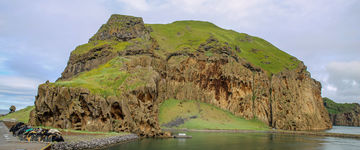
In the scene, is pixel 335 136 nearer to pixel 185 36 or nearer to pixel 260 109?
pixel 260 109

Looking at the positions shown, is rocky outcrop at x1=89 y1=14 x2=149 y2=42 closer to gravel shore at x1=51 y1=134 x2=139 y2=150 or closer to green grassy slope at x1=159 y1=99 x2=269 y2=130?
green grassy slope at x1=159 y1=99 x2=269 y2=130

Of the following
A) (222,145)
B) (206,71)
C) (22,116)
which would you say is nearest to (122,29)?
(206,71)

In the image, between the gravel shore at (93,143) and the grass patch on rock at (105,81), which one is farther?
the grass patch on rock at (105,81)

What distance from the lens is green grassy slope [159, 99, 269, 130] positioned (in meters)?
115

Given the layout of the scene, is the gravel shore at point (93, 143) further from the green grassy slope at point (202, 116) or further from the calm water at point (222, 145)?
the green grassy slope at point (202, 116)

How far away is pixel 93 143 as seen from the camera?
1896 inches

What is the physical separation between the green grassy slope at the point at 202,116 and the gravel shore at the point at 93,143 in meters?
54.1

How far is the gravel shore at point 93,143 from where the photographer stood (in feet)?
133

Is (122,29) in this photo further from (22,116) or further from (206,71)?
(22,116)

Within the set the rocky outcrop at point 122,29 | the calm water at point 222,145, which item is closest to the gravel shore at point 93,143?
the calm water at point 222,145

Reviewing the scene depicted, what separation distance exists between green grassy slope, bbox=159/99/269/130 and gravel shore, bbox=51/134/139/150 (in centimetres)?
5405

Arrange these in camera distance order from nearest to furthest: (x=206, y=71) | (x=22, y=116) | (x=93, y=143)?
(x=93, y=143)
(x=22, y=116)
(x=206, y=71)

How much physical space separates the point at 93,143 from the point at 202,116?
7950cm

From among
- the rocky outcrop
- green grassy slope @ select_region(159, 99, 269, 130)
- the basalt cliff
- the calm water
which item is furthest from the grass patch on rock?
the rocky outcrop
